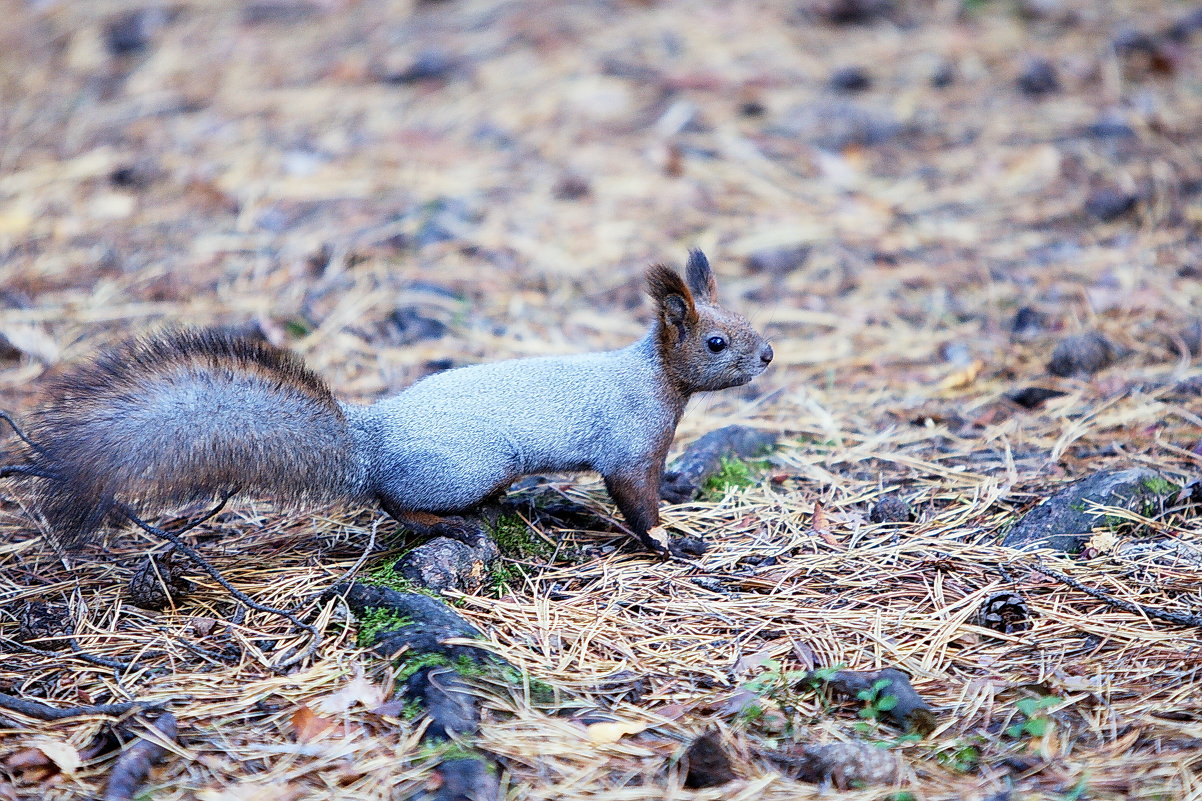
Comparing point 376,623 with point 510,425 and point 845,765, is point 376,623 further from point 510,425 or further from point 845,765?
point 845,765

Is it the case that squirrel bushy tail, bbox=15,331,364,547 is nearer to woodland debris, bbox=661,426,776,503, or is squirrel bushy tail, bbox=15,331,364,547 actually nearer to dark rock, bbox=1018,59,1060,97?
woodland debris, bbox=661,426,776,503

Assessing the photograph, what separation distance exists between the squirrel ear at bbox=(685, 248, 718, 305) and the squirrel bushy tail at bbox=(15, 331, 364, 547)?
1216 millimetres

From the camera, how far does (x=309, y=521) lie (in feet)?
11.0

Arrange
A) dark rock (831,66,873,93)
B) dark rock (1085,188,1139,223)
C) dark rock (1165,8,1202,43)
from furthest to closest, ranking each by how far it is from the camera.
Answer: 1. dark rock (1165,8,1202,43)
2. dark rock (831,66,873,93)
3. dark rock (1085,188,1139,223)

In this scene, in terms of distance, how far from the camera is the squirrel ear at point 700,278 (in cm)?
350

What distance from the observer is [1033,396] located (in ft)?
13.1

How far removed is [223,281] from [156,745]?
3257mm

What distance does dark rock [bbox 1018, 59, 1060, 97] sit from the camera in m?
6.97

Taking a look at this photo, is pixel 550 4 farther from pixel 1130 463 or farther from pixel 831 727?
pixel 831 727

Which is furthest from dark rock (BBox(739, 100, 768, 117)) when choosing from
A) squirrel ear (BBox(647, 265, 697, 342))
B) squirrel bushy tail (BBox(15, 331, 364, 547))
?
squirrel bushy tail (BBox(15, 331, 364, 547))

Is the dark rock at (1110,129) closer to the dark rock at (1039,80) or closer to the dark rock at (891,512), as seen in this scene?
the dark rock at (1039,80)

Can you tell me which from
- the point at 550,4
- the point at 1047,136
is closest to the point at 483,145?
the point at 550,4

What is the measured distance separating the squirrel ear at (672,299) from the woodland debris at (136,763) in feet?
5.71

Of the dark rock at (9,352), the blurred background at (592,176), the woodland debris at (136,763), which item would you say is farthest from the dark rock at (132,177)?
the woodland debris at (136,763)
